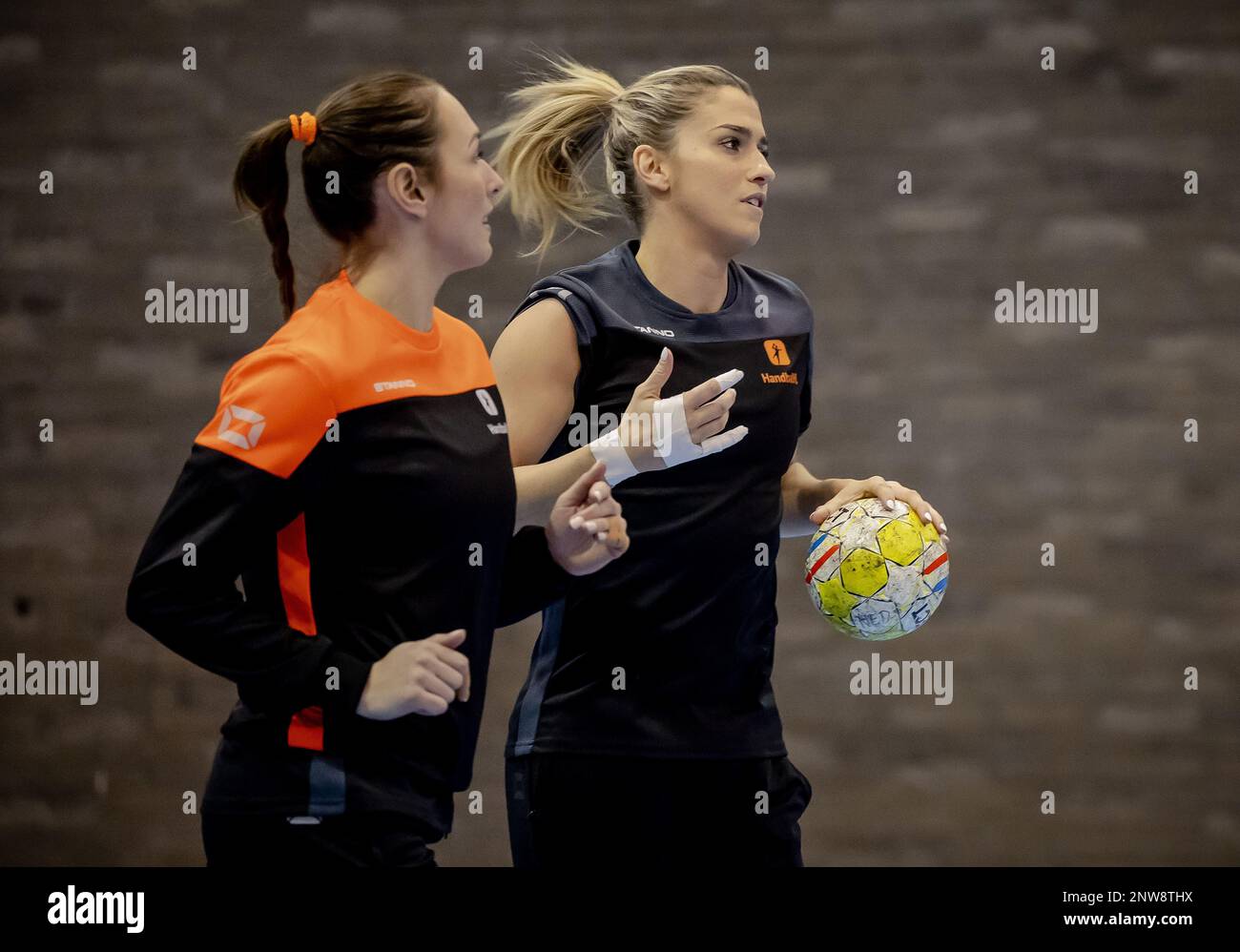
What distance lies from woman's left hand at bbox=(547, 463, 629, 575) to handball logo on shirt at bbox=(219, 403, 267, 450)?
1.63ft

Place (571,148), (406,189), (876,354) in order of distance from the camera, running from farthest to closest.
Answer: (876,354) < (571,148) < (406,189)

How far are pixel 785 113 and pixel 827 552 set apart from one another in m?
2.56

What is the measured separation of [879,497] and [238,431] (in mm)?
1315

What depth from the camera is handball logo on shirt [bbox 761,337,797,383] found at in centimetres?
258

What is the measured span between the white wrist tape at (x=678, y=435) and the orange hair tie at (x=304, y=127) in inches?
25.7

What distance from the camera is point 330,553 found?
1.74 m

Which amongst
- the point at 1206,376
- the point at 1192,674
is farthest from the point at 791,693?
the point at 1206,376

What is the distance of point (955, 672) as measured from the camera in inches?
184

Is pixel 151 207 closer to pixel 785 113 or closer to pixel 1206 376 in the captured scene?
pixel 785 113

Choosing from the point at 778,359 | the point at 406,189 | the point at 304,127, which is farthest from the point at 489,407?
the point at 778,359

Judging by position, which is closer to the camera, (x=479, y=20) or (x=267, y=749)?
(x=267, y=749)

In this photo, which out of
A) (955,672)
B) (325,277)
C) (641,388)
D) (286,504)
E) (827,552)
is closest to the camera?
(286,504)

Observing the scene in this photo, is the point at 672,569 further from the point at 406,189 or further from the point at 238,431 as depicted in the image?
the point at 238,431

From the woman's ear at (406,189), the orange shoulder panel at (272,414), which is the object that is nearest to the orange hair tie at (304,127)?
the woman's ear at (406,189)
